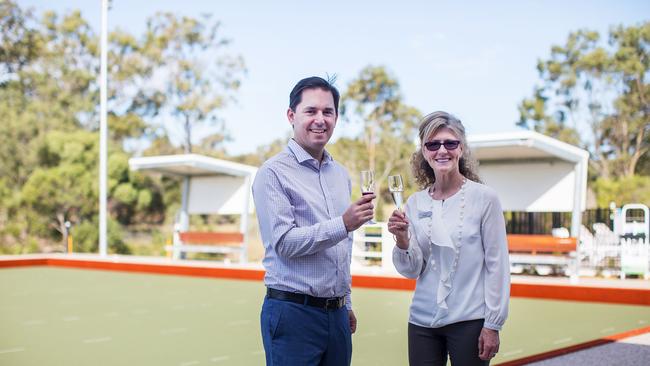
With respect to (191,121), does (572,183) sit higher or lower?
lower

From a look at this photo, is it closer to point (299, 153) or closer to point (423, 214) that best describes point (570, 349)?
point (423, 214)

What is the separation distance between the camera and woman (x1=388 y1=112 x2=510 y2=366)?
2439mm

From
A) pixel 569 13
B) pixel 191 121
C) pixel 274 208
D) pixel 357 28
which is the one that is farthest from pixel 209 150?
pixel 274 208

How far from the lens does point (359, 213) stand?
2260mm

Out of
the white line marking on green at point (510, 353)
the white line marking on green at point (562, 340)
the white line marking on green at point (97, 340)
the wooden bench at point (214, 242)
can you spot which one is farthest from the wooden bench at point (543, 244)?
the white line marking on green at point (97, 340)

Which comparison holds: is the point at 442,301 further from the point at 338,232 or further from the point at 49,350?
the point at 49,350

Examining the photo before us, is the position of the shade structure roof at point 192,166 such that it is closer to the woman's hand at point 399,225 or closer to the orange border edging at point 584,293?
the orange border edging at point 584,293

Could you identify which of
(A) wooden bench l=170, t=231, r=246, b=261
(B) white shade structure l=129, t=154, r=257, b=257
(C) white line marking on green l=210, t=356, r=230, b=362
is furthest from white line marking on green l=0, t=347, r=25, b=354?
(A) wooden bench l=170, t=231, r=246, b=261

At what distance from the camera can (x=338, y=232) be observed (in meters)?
2.28

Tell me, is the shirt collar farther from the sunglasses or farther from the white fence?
the white fence

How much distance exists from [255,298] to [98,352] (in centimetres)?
380

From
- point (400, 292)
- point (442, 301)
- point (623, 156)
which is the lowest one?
point (400, 292)

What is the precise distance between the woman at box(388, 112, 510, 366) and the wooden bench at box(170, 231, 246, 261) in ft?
40.0

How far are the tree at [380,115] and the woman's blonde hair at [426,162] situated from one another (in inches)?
931
